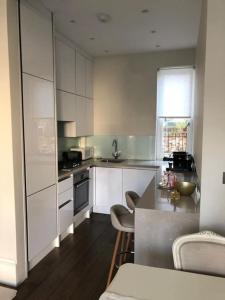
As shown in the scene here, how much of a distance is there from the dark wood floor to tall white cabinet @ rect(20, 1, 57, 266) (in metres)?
0.21

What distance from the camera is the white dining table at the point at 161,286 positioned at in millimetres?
1037

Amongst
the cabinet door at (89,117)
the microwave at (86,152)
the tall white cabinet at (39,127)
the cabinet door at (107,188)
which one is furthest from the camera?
the cabinet door at (89,117)

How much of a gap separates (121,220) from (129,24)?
89.2 inches

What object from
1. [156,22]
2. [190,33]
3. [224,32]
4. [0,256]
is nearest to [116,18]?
[156,22]

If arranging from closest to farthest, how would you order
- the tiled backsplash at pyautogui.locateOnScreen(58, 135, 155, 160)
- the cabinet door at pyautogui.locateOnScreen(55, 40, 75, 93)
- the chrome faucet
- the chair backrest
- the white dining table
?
1. the white dining table
2. the chair backrest
3. the cabinet door at pyautogui.locateOnScreen(55, 40, 75, 93)
4. the tiled backsplash at pyautogui.locateOnScreen(58, 135, 155, 160)
5. the chrome faucet

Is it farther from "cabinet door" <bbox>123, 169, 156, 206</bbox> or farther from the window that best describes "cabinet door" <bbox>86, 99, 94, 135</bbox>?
the window

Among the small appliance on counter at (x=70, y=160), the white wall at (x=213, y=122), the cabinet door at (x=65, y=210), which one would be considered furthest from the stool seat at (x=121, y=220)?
the small appliance on counter at (x=70, y=160)

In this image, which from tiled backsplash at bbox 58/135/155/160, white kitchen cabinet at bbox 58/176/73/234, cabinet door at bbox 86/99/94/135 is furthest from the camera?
tiled backsplash at bbox 58/135/155/160

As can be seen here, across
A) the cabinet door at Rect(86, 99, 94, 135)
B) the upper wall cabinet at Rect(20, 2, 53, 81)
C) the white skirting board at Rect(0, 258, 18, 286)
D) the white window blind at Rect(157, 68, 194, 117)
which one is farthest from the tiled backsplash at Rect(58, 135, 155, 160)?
the white skirting board at Rect(0, 258, 18, 286)

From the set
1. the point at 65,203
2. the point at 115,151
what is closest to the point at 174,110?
the point at 115,151

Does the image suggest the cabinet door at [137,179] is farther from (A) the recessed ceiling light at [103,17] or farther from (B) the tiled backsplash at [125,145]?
(A) the recessed ceiling light at [103,17]

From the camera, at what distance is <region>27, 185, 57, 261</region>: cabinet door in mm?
2428

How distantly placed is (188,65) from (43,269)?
3.52 m

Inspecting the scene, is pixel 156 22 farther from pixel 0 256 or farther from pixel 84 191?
pixel 0 256
